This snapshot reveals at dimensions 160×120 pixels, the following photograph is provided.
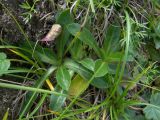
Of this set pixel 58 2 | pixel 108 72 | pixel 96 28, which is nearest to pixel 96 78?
pixel 108 72

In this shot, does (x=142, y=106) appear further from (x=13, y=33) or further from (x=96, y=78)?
(x=13, y=33)

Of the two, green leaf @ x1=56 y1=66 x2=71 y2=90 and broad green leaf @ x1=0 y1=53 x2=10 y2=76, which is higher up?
broad green leaf @ x1=0 y1=53 x2=10 y2=76

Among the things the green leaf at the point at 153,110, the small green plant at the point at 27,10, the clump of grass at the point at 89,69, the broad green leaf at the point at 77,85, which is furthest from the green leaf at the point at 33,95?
the green leaf at the point at 153,110

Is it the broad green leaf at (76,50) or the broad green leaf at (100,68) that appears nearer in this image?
the broad green leaf at (100,68)

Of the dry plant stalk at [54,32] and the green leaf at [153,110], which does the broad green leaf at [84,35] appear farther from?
the green leaf at [153,110]

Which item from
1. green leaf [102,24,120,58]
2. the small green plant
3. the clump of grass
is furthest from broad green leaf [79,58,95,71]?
the small green plant

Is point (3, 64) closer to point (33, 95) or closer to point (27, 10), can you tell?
point (33, 95)

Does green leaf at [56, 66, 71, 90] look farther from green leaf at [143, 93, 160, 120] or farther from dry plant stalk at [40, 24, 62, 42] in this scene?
green leaf at [143, 93, 160, 120]
